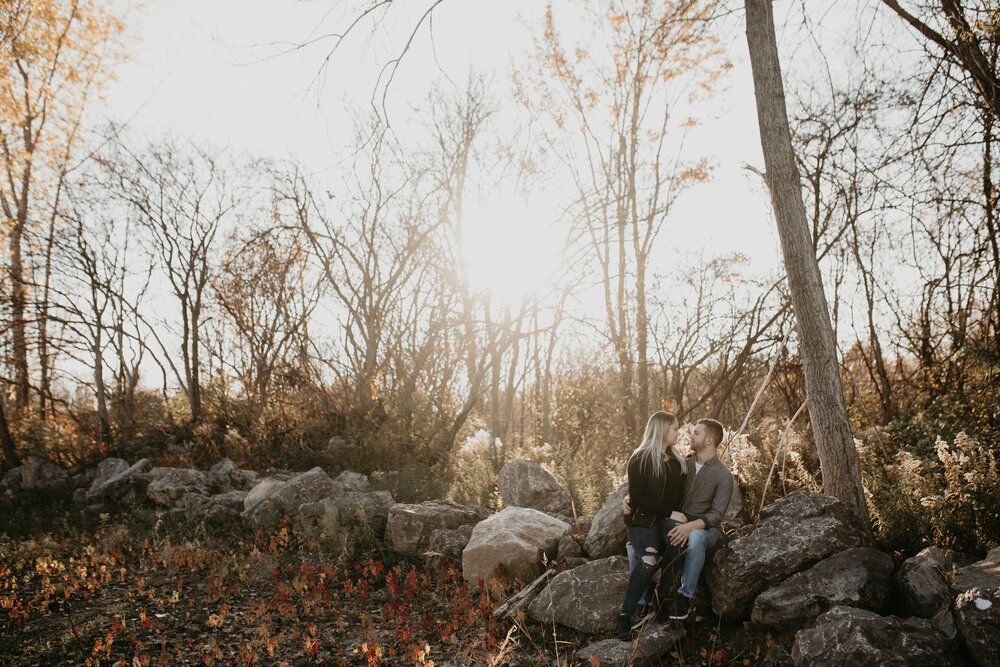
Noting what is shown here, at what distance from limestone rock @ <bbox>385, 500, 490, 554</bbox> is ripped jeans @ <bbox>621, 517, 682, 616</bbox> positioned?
270 centimetres

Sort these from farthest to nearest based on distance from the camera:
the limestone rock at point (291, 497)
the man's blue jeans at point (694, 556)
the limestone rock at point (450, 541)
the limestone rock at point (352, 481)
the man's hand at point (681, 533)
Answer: the limestone rock at point (352, 481) → the limestone rock at point (291, 497) → the limestone rock at point (450, 541) → the man's hand at point (681, 533) → the man's blue jeans at point (694, 556)

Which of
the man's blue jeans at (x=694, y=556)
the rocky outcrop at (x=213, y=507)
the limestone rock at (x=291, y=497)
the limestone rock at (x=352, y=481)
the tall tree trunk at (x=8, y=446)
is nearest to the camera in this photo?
the man's blue jeans at (x=694, y=556)

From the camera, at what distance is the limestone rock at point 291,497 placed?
7867 millimetres

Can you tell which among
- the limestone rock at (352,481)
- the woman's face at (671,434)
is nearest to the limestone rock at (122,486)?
the limestone rock at (352,481)

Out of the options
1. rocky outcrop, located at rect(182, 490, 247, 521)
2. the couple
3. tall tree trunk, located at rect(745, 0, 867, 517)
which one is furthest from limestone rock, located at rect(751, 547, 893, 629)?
rocky outcrop, located at rect(182, 490, 247, 521)

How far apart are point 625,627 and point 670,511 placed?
37.5 inches

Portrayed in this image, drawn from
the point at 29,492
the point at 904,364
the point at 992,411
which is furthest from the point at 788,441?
the point at 29,492

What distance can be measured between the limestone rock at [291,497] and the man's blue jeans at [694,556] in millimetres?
5465

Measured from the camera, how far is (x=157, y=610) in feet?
17.6

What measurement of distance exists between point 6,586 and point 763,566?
23.6 ft

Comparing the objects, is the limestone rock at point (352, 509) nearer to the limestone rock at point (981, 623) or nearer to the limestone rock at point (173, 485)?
the limestone rock at point (173, 485)

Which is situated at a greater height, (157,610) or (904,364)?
(904,364)

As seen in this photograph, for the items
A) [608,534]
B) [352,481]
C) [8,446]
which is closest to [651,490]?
[608,534]

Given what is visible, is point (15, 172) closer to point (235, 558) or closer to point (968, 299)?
point (235, 558)
